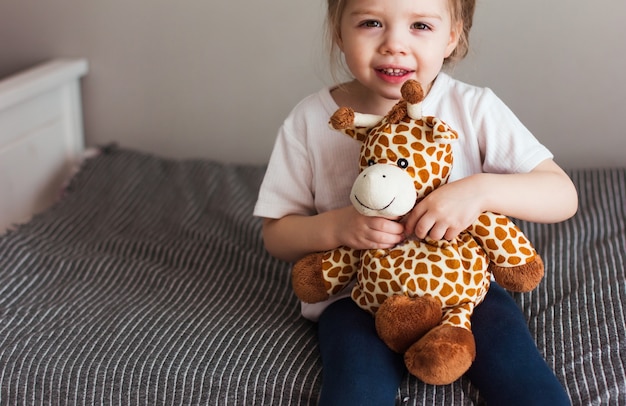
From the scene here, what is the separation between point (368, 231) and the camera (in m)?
1.00

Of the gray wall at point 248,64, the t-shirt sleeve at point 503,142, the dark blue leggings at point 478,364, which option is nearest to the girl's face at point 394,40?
the t-shirt sleeve at point 503,142

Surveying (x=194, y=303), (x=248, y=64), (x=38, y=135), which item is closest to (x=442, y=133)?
(x=194, y=303)

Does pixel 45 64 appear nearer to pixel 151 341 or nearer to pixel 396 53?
pixel 151 341

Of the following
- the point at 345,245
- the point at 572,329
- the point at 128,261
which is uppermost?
the point at 345,245

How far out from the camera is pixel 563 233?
1.41 meters

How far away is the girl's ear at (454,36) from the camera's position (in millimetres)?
1100

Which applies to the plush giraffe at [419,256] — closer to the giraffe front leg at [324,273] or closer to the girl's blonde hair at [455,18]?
the giraffe front leg at [324,273]

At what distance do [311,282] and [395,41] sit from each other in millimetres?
347

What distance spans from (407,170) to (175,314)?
463 mm

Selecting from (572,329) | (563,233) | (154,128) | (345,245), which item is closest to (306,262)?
(345,245)

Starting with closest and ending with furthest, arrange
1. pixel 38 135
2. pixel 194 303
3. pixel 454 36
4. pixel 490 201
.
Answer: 1. pixel 490 201
2. pixel 454 36
3. pixel 194 303
4. pixel 38 135

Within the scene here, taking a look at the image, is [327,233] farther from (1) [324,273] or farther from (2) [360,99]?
(2) [360,99]

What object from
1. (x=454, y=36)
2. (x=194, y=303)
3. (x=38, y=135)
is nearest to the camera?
(x=454, y=36)

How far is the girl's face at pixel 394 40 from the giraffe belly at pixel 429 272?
23cm
